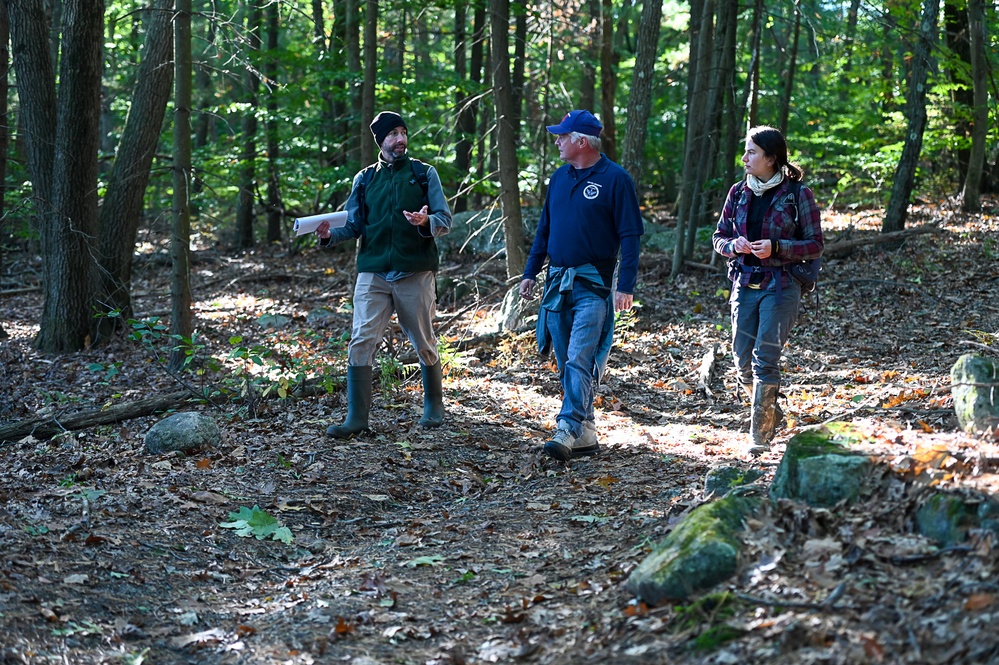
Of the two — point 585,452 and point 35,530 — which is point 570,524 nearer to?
point 585,452

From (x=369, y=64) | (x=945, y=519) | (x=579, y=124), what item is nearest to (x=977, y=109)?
(x=369, y=64)

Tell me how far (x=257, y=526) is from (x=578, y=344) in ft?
8.50

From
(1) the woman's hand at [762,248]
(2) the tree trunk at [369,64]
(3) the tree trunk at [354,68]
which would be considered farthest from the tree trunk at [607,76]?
(1) the woman's hand at [762,248]

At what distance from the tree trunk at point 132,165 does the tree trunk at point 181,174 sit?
2.07 m

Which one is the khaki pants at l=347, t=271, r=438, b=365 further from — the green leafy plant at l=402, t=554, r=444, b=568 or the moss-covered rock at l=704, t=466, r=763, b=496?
the moss-covered rock at l=704, t=466, r=763, b=496

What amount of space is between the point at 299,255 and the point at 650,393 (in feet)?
41.0

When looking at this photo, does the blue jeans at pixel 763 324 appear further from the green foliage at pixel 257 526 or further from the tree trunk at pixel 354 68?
the tree trunk at pixel 354 68

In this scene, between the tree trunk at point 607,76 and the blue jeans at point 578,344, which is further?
the tree trunk at point 607,76

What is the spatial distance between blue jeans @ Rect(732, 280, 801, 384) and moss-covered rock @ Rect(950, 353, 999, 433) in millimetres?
1178

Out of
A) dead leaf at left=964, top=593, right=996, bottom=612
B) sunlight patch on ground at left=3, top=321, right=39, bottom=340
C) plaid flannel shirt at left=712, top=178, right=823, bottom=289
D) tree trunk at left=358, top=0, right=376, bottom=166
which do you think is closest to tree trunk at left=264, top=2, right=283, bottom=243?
tree trunk at left=358, top=0, right=376, bottom=166

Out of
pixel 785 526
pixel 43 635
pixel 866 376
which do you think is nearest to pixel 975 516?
pixel 785 526

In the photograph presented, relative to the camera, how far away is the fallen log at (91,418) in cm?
767

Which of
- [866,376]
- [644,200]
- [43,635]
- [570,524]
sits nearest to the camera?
[43,635]

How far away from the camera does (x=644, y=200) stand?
23812 millimetres
